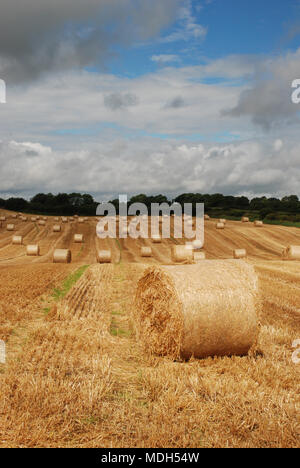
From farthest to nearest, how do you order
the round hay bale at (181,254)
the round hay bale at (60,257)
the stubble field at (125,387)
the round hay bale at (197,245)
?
1. the round hay bale at (197,245)
2. the round hay bale at (181,254)
3. the round hay bale at (60,257)
4. the stubble field at (125,387)

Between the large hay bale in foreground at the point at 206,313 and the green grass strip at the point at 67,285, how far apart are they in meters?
6.11

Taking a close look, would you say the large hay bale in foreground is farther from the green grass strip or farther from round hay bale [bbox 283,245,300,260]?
round hay bale [bbox 283,245,300,260]

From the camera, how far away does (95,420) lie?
184 inches

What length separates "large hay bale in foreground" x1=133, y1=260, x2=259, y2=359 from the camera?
6.78 m

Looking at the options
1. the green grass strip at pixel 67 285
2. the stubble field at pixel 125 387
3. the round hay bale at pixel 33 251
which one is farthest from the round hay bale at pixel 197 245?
the stubble field at pixel 125 387

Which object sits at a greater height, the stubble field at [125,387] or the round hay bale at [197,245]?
the stubble field at [125,387]

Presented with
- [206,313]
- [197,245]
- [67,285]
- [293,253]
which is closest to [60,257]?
[67,285]

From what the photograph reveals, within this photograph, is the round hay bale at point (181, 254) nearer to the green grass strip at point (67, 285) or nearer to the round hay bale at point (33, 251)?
the green grass strip at point (67, 285)

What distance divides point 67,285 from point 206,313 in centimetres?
963

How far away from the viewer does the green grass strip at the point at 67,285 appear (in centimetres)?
1316
